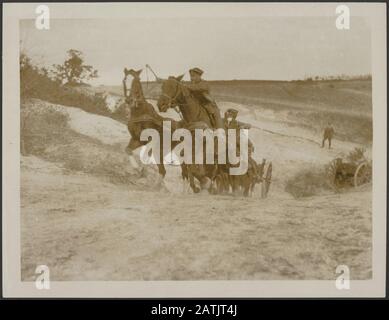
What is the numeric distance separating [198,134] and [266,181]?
0.72 metres

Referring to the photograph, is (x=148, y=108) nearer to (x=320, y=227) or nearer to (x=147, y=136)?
(x=147, y=136)

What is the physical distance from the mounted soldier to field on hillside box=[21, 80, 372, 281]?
0.25 ft

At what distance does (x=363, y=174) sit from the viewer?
15.7 feet

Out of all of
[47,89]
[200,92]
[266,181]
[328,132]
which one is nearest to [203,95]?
[200,92]

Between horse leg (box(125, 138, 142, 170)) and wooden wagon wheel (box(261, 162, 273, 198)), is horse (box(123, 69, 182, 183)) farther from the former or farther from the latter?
wooden wagon wheel (box(261, 162, 273, 198))

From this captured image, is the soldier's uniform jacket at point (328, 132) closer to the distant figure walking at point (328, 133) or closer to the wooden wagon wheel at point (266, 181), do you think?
the distant figure walking at point (328, 133)

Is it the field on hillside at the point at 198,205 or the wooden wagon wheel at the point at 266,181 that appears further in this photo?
the wooden wagon wheel at the point at 266,181

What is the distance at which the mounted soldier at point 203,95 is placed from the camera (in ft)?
15.8

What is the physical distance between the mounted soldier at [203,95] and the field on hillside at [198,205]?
0.25ft

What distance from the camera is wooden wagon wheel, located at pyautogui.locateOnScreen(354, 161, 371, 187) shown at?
188 inches

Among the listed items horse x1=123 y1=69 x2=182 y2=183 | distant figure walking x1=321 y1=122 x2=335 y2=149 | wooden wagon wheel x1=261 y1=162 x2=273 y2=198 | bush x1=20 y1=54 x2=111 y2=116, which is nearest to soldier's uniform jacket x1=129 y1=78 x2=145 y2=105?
horse x1=123 y1=69 x2=182 y2=183

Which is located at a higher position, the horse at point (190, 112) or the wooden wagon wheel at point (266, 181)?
the horse at point (190, 112)

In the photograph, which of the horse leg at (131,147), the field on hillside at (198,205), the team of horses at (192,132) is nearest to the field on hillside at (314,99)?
the field on hillside at (198,205)

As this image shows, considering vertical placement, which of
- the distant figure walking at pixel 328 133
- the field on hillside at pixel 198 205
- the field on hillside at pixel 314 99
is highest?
the field on hillside at pixel 314 99
